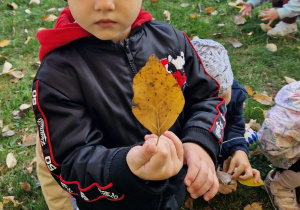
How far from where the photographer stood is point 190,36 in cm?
320

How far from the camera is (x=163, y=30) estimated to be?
135 cm

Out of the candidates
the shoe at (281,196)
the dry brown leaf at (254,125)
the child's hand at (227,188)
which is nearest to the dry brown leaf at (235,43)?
the dry brown leaf at (254,125)

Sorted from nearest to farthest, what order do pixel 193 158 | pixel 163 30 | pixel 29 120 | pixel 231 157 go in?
pixel 193 158, pixel 163 30, pixel 231 157, pixel 29 120

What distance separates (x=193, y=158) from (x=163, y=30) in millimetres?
588

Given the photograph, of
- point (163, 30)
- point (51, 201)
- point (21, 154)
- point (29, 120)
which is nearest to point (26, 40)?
point (29, 120)

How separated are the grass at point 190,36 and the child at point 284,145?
115 millimetres

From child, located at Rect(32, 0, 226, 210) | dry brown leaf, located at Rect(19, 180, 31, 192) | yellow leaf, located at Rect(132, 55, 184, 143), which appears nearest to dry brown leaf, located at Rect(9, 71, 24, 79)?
dry brown leaf, located at Rect(19, 180, 31, 192)

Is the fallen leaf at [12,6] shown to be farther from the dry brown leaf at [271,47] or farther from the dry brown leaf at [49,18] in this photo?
the dry brown leaf at [271,47]

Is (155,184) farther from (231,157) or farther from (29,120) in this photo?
(29,120)

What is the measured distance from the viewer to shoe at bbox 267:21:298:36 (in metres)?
3.08

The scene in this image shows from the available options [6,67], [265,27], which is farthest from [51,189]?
[265,27]

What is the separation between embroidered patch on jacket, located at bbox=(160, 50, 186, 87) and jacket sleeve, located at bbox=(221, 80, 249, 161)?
58 centimetres

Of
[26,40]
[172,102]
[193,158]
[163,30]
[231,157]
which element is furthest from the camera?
[26,40]

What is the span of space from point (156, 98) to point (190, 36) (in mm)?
2656
